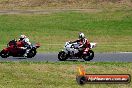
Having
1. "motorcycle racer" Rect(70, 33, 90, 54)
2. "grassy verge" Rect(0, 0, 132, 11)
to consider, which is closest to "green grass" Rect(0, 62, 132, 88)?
"motorcycle racer" Rect(70, 33, 90, 54)

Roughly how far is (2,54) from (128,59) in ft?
26.6

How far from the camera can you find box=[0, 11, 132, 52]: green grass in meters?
47.0

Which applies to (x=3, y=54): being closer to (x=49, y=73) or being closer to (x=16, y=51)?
(x=16, y=51)

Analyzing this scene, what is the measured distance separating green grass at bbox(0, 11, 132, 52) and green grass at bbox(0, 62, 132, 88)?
18.3 metres

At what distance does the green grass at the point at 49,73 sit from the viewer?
19391 millimetres

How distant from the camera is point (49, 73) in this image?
22.1 m

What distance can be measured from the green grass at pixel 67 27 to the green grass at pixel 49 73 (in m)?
18.3

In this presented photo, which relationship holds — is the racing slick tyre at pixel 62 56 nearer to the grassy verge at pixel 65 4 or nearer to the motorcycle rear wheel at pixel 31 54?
the motorcycle rear wheel at pixel 31 54

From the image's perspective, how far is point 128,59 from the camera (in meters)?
28.9

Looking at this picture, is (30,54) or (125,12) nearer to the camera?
(30,54)

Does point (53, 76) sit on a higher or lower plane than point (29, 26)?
higher

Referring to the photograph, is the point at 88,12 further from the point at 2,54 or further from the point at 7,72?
the point at 7,72

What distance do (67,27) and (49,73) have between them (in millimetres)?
32237

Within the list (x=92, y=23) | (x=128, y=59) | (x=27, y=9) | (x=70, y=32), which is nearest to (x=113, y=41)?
(x=70, y=32)
